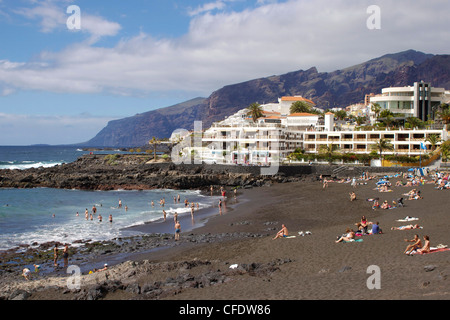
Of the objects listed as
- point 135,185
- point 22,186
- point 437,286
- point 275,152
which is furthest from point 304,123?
point 437,286

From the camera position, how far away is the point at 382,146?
55094 millimetres

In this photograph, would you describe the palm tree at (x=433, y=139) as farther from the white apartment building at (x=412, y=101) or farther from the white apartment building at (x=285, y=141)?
the white apartment building at (x=412, y=101)

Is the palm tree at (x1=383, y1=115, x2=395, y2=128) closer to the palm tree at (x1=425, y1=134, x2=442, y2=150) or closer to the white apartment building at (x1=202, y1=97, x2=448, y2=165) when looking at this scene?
the white apartment building at (x1=202, y1=97, x2=448, y2=165)

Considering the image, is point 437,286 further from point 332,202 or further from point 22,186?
point 22,186

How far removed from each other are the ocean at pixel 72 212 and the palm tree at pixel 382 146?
26.7 meters

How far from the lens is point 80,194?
4684 centimetres

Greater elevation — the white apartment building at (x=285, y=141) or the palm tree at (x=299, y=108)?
the palm tree at (x=299, y=108)

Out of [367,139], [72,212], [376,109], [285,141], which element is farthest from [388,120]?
[72,212]

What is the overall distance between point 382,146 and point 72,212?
137ft

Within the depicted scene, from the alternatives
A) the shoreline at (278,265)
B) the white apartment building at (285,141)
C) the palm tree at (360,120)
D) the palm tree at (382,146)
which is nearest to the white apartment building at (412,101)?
the palm tree at (360,120)

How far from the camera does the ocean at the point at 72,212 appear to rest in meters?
24.5

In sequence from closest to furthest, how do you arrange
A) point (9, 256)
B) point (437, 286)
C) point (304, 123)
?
point (437, 286)
point (9, 256)
point (304, 123)
